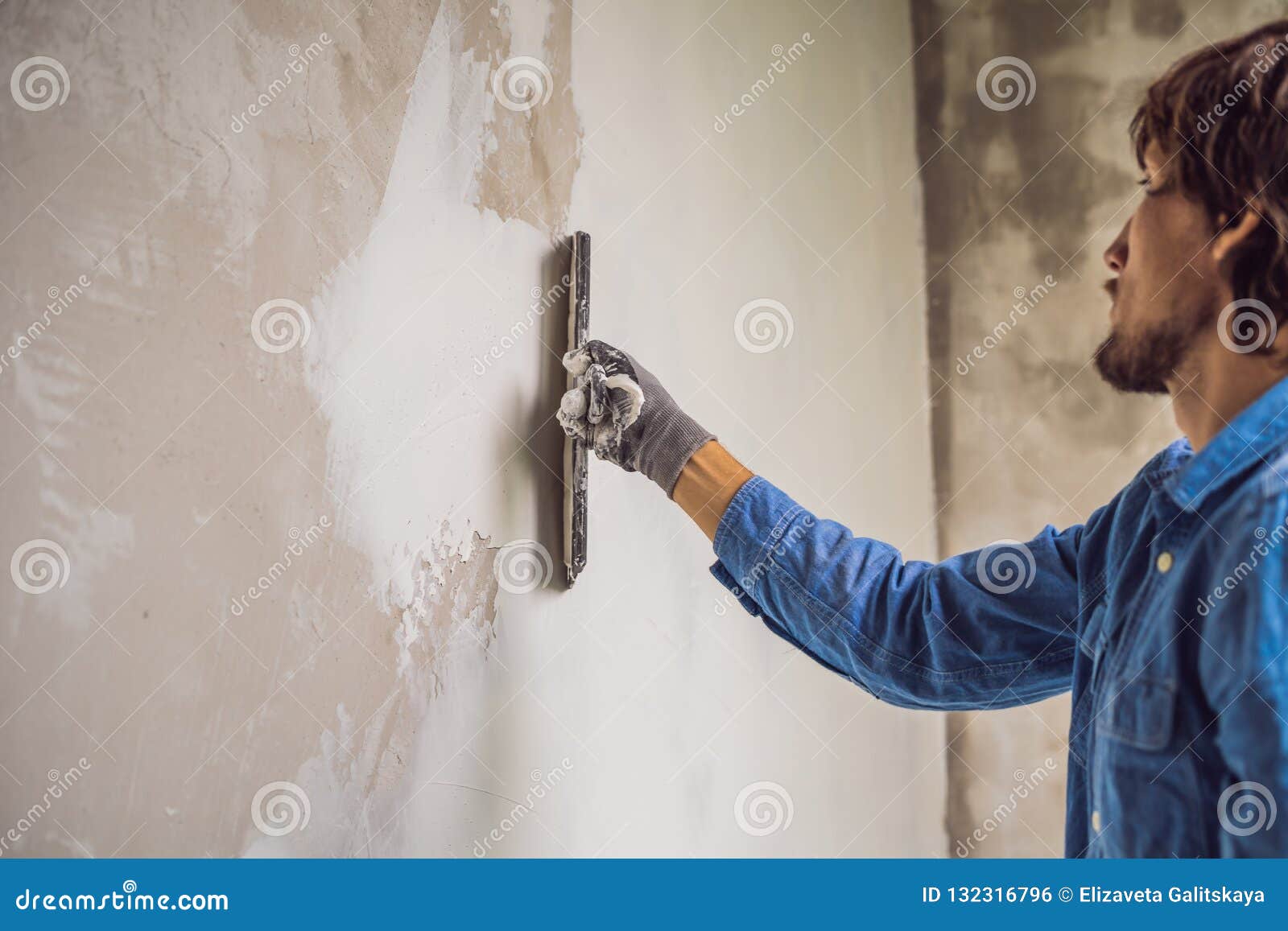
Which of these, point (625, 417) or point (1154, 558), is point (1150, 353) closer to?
point (1154, 558)

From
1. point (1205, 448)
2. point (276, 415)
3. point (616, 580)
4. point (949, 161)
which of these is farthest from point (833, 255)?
point (276, 415)

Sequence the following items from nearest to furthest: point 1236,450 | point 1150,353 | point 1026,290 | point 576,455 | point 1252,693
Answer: point 1252,693
point 1236,450
point 1150,353
point 576,455
point 1026,290

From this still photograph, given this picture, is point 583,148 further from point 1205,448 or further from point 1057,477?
point 1057,477

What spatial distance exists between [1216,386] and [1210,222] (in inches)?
7.2

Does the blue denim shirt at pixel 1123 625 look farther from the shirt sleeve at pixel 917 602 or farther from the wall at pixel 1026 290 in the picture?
the wall at pixel 1026 290

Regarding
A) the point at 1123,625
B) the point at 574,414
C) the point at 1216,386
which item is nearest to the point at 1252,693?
the point at 1123,625

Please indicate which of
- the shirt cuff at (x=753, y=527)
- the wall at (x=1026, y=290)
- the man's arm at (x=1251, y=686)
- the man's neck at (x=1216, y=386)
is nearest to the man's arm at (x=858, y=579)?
the shirt cuff at (x=753, y=527)

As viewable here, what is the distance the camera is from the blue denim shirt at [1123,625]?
877mm

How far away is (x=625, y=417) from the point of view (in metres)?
1.26

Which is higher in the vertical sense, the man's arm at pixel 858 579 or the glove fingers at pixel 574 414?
the glove fingers at pixel 574 414

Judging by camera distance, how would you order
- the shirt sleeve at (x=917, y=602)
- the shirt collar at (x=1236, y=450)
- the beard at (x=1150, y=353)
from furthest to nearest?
1. the shirt sleeve at (x=917, y=602)
2. the beard at (x=1150, y=353)
3. the shirt collar at (x=1236, y=450)

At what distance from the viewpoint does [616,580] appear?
4.79 ft

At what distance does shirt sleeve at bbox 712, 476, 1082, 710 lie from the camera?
1.25 metres

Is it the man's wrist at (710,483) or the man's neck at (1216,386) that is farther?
the man's wrist at (710,483)
